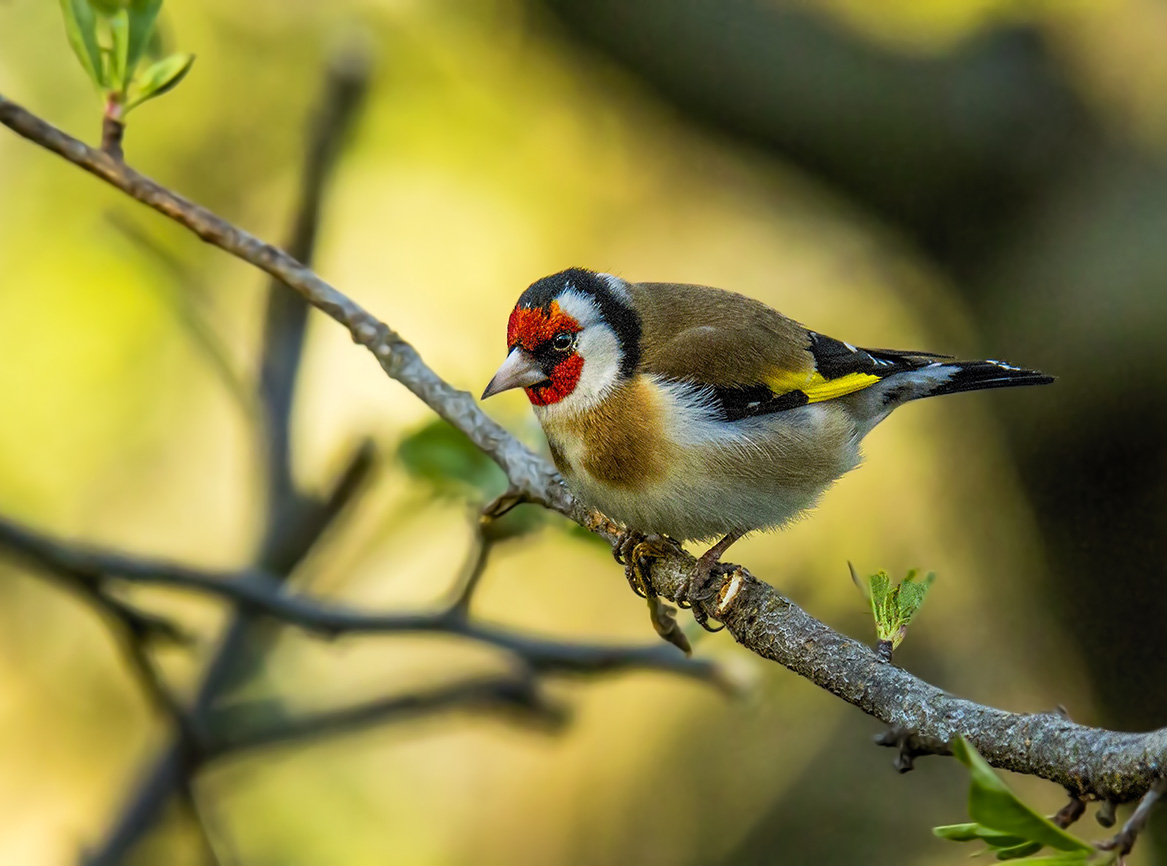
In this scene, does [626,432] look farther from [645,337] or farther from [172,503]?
[172,503]

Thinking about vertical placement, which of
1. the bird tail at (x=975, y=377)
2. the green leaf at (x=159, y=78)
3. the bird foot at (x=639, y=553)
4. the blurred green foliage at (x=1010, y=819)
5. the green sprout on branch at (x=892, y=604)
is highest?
the bird tail at (x=975, y=377)

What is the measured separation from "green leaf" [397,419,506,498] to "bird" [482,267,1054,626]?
0.77ft

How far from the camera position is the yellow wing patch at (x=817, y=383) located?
377 cm

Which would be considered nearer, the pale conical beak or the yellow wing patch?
the pale conical beak

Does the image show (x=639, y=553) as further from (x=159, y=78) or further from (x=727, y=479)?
(x=159, y=78)

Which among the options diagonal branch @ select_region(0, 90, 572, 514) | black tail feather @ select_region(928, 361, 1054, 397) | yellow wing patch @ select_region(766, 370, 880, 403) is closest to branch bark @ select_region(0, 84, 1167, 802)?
diagonal branch @ select_region(0, 90, 572, 514)

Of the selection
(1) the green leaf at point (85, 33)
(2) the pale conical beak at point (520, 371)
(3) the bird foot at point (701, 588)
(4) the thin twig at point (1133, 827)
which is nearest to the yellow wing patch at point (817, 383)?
(2) the pale conical beak at point (520, 371)

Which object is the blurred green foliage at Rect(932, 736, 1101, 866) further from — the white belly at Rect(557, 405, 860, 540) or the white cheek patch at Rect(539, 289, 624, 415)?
the white cheek patch at Rect(539, 289, 624, 415)

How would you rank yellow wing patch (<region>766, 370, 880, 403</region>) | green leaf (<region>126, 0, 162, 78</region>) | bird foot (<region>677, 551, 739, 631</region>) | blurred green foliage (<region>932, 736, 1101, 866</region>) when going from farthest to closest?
yellow wing patch (<region>766, 370, 880, 403</region>) < bird foot (<region>677, 551, 739, 631</region>) < green leaf (<region>126, 0, 162, 78</region>) < blurred green foliage (<region>932, 736, 1101, 866</region>)

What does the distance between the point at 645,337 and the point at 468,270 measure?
3324 millimetres

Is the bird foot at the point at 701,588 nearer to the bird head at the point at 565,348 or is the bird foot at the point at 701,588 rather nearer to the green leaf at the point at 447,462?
the green leaf at the point at 447,462

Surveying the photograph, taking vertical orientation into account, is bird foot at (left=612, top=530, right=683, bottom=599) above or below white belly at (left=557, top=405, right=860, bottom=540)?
below

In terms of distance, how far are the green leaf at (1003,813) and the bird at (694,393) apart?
1.82 meters

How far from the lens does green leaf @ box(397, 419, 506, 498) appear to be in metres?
3.12
